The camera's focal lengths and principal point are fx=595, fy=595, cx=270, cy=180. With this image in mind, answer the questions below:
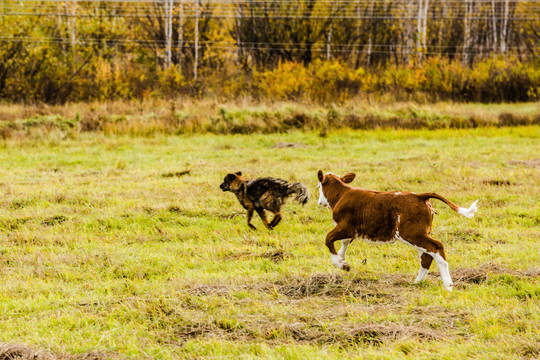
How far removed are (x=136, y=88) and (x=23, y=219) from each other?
21962 mm

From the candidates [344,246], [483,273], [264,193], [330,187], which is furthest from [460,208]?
[264,193]

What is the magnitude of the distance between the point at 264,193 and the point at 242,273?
106 inches

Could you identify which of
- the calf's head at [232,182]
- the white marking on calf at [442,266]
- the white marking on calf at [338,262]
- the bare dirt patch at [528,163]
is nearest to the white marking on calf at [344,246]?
the white marking on calf at [338,262]

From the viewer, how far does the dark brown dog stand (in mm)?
9461

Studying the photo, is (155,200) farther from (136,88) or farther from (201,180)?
(136,88)

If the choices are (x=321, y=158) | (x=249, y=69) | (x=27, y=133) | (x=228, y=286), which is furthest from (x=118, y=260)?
(x=249, y=69)

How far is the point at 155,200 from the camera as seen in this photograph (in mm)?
11547

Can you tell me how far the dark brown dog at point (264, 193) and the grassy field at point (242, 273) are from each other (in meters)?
0.33

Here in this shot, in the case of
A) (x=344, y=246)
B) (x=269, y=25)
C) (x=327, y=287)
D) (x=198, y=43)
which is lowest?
(x=327, y=287)

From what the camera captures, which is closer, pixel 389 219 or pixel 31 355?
pixel 31 355

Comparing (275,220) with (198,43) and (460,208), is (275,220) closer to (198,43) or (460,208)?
(460,208)

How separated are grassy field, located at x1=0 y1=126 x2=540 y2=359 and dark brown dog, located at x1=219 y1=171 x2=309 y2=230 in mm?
329

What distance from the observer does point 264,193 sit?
9617 millimetres

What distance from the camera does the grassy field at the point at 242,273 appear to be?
4984 mm
